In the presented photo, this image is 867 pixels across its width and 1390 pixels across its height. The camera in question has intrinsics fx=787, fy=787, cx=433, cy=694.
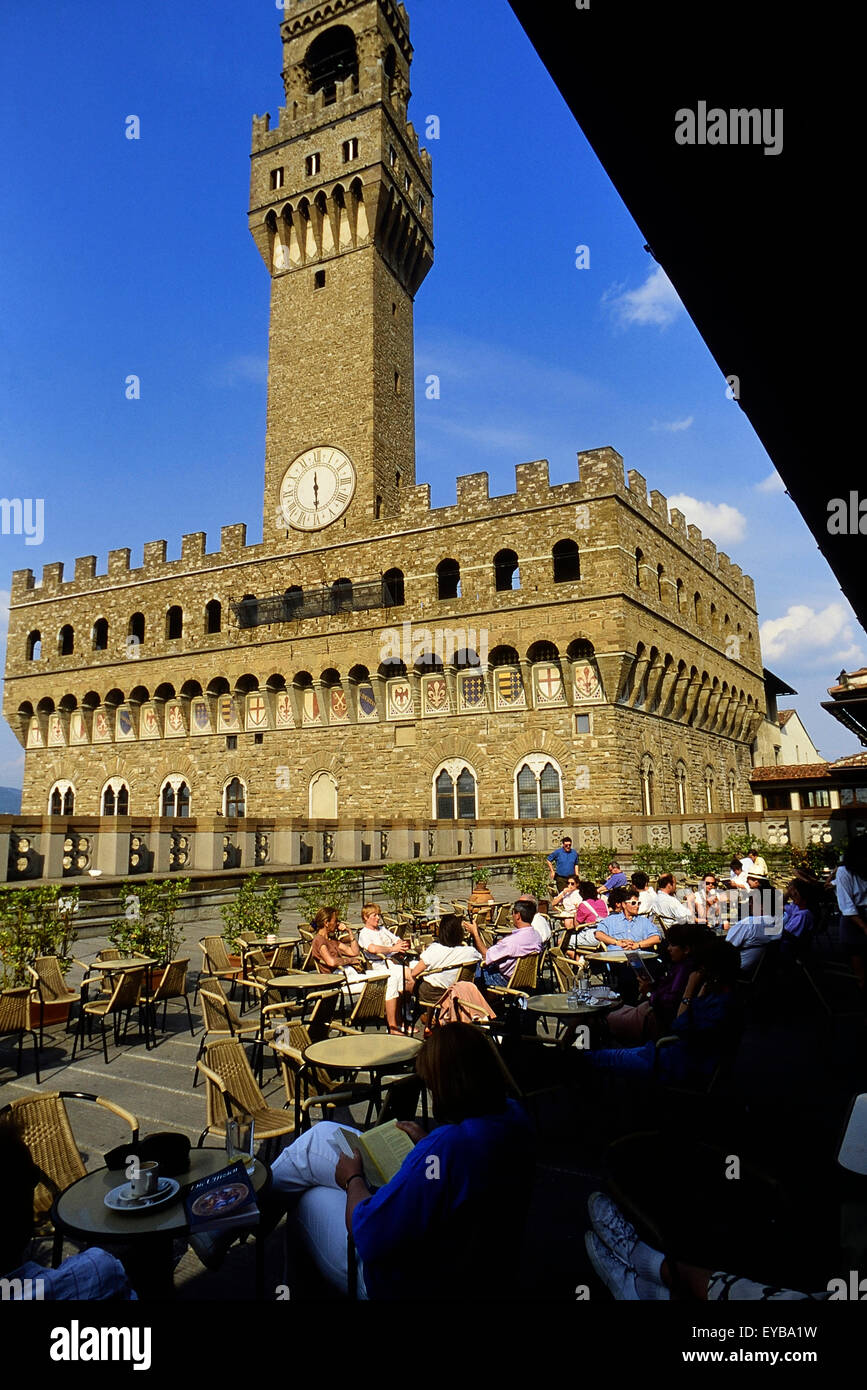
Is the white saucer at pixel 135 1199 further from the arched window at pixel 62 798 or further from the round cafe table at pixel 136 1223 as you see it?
the arched window at pixel 62 798

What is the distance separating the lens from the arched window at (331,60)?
92.4 ft

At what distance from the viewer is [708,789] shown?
26859 millimetres

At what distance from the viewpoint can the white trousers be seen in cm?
254

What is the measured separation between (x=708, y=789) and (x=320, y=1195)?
→ 85.7 feet

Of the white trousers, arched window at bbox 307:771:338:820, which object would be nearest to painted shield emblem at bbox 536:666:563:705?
arched window at bbox 307:771:338:820

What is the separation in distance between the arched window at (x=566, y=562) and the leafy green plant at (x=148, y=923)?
14940mm

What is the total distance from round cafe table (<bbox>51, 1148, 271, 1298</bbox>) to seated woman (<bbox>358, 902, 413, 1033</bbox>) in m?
3.49

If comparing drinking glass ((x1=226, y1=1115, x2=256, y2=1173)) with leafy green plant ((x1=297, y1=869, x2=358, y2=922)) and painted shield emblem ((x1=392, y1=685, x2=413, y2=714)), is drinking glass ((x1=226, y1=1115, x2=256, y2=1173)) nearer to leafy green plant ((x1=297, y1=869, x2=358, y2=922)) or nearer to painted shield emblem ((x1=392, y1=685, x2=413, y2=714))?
leafy green plant ((x1=297, y1=869, x2=358, y2=922))

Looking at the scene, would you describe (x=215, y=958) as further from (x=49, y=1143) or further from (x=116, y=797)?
(x=116, y=797)

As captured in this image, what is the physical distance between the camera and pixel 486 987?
657 centimetres

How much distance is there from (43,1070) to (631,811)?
683 inches

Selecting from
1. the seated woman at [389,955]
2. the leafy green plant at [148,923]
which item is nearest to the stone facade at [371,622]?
the leafy green plant at [148,923]

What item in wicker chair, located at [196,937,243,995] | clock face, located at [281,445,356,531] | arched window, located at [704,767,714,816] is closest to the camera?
wicker chair, located at [196,937,243,995]

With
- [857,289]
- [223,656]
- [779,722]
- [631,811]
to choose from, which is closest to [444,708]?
[631,811]
